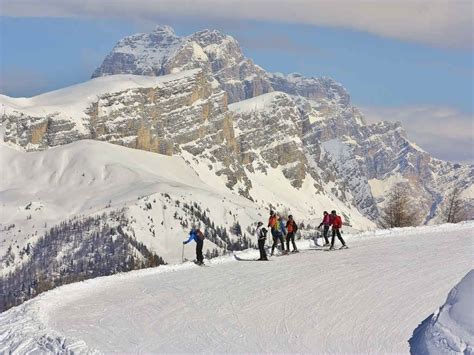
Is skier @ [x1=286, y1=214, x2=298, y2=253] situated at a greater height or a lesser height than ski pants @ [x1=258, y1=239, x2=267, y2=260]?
greater

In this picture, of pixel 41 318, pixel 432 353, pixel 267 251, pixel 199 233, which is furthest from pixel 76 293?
pixel 432 353

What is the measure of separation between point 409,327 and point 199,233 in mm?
A: 18582

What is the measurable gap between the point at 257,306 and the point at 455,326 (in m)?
10.7

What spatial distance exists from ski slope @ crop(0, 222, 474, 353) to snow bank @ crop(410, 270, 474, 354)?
2.40m

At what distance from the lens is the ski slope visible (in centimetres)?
2322

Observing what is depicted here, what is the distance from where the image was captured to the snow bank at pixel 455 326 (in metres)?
17.5

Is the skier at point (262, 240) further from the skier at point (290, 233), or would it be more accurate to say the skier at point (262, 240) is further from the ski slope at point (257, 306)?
the skier at point (290, 233)

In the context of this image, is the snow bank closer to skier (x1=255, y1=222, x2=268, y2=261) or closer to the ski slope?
the ski slope

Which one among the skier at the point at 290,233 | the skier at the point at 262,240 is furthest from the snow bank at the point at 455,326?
the skier at the point at 290,233

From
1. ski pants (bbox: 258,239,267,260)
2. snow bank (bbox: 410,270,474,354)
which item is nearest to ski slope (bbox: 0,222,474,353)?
ski pants (bbox: 258,239,267,260)

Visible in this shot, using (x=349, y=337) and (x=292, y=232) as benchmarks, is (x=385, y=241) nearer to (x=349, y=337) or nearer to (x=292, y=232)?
(x=292, y=232)

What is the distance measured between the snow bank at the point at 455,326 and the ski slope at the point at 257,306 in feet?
7.88

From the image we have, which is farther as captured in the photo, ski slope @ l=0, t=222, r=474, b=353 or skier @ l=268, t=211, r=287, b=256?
skier @ l=268, t=211, r=287, b=256

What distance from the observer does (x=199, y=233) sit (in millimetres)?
40094
